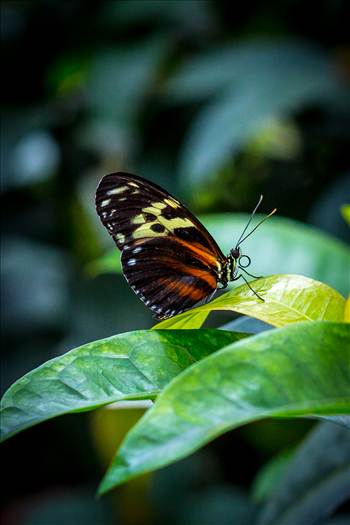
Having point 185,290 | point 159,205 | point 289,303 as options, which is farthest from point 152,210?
point 289,303

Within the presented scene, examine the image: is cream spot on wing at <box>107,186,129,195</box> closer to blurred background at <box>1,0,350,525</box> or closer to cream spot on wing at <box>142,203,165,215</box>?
cream spot on wing at <box>142,203,165,215</box>

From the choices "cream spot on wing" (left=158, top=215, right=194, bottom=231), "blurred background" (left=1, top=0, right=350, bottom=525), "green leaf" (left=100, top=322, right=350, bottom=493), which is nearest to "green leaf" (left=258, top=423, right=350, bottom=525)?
"cream spot on wing" (left=158, top=215, right=194, bottom=231)

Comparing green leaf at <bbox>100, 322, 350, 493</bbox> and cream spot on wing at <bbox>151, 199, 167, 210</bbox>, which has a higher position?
cream spot on wing at <bbox>151, 199, 167, 210</bbox>

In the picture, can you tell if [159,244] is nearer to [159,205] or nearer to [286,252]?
[159,205]

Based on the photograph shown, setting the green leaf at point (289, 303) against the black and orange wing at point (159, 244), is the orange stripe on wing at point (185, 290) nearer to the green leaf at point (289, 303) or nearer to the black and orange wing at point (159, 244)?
the black and orange wing at point (159, 244)

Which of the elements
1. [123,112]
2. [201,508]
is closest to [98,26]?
[123,112]
